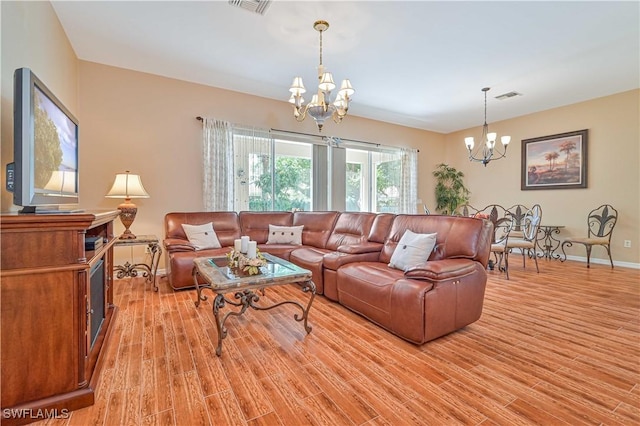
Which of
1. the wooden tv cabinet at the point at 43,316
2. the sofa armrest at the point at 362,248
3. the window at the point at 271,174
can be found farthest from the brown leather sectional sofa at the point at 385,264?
the wooden tv cabinet at the point at 43,316

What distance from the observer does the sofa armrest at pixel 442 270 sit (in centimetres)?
217

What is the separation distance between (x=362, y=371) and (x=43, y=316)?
174cm

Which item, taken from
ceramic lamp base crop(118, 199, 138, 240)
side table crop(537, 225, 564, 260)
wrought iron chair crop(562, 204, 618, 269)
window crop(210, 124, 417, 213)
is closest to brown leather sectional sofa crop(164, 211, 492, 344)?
ceramic lamp base crop(118, 199, 138, 240)

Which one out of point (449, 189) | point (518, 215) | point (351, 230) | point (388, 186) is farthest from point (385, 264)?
point (449, 189)

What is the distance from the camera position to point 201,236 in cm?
384

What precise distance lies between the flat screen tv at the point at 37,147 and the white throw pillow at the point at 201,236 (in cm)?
176

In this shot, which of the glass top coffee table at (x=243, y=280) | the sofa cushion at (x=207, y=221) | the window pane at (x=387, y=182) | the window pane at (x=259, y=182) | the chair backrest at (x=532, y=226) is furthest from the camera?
the window pane at (x=387, y=182)

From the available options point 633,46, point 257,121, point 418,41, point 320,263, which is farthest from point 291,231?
point 633,46

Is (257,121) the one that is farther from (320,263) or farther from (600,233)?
(600,233)

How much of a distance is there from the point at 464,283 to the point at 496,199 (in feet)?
16.9

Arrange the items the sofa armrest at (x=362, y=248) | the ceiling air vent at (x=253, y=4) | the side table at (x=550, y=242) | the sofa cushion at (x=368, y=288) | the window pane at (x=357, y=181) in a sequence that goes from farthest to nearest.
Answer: the window pane at (x=357, y=181) → the side table at (x=550, y=242) → the sofa armrest at (x=362, y=248) → the ceiling air vent at (x=253, y=4) → the sofa cushion at (x=368, y=288)

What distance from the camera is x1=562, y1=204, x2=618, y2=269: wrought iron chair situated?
4.73m

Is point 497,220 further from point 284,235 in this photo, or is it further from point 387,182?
point 284,235

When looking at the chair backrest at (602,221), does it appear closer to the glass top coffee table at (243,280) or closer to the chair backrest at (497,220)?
the chair backrest at (497,220)
